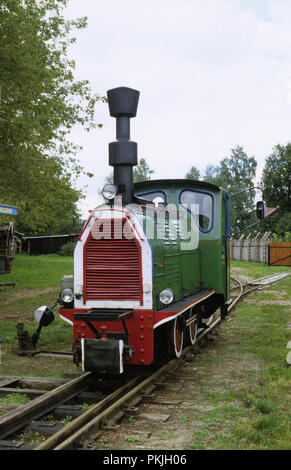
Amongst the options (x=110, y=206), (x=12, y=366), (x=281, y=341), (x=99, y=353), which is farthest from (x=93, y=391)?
(x=281, y=341)

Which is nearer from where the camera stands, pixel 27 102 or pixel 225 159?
pixel 27 102

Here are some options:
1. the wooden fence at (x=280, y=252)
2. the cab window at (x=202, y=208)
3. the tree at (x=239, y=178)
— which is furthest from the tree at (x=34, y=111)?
the tree at (x=239, y=178)

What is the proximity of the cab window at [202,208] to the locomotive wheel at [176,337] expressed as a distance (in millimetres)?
2159

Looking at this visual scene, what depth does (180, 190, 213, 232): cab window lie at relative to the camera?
27.7ft

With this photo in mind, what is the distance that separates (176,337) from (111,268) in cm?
170

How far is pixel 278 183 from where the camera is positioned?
4341 centimetres

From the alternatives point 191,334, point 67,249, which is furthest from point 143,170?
point 191,334

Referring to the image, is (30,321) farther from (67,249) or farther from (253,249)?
(67,249)

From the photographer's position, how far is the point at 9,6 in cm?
1344

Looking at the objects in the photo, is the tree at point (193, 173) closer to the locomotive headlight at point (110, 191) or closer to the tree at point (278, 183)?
the tree at point (278, 183)

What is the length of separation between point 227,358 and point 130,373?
192 cm

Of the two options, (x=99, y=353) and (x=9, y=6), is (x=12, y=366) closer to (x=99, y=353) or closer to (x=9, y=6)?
(x=99, y=353)

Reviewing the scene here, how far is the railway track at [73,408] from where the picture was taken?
4.25m
